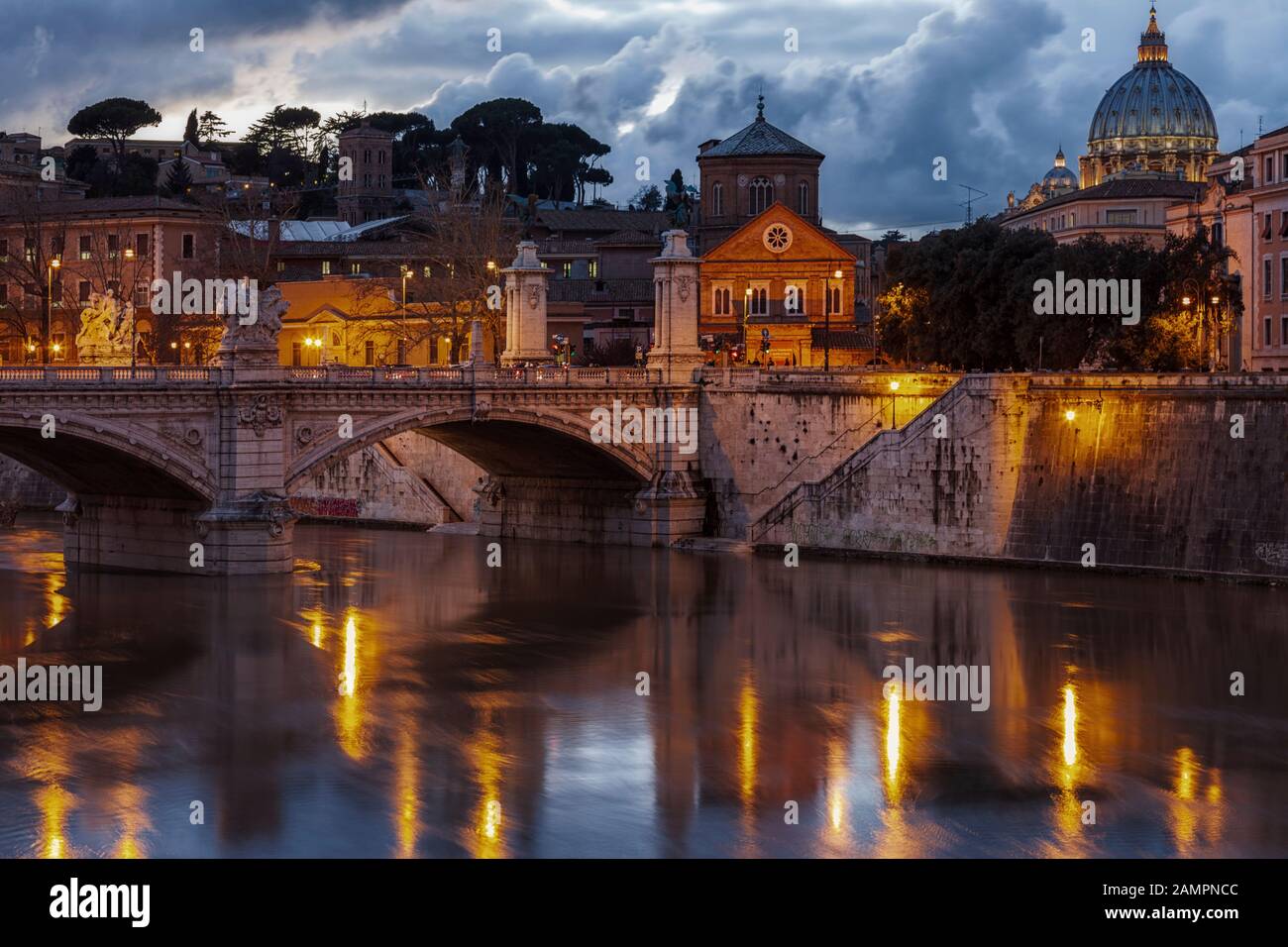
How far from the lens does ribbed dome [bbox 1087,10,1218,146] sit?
147 meters

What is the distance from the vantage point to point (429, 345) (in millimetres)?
91188

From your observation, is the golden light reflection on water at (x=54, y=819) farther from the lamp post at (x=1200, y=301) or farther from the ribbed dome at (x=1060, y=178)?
the ribbed dome at (x=1060, y=178)

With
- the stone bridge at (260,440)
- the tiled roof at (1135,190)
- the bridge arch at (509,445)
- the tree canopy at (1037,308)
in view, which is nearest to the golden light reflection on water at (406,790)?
the stone bridge at (260,440)

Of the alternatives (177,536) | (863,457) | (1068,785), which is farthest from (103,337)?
(1068,785)

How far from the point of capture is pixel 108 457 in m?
49.6

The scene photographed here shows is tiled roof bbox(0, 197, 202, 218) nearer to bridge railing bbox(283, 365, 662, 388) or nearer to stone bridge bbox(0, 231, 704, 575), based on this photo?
stone bridge bbox(0, 231, 704, 575)

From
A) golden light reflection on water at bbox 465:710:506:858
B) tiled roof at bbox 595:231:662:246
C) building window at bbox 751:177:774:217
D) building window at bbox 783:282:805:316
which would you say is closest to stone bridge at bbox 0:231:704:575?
golden light reflection on water at bbox 465:710:506:858

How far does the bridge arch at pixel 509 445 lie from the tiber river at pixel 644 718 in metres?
3.48

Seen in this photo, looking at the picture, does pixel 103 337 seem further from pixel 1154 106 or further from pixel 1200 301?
pixel 1154 106

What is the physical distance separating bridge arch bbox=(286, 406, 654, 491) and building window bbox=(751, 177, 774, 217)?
41.4m

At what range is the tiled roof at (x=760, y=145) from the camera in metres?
103

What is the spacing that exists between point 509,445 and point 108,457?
14.3 meters

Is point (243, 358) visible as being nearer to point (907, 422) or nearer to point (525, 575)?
point (525, 575)
